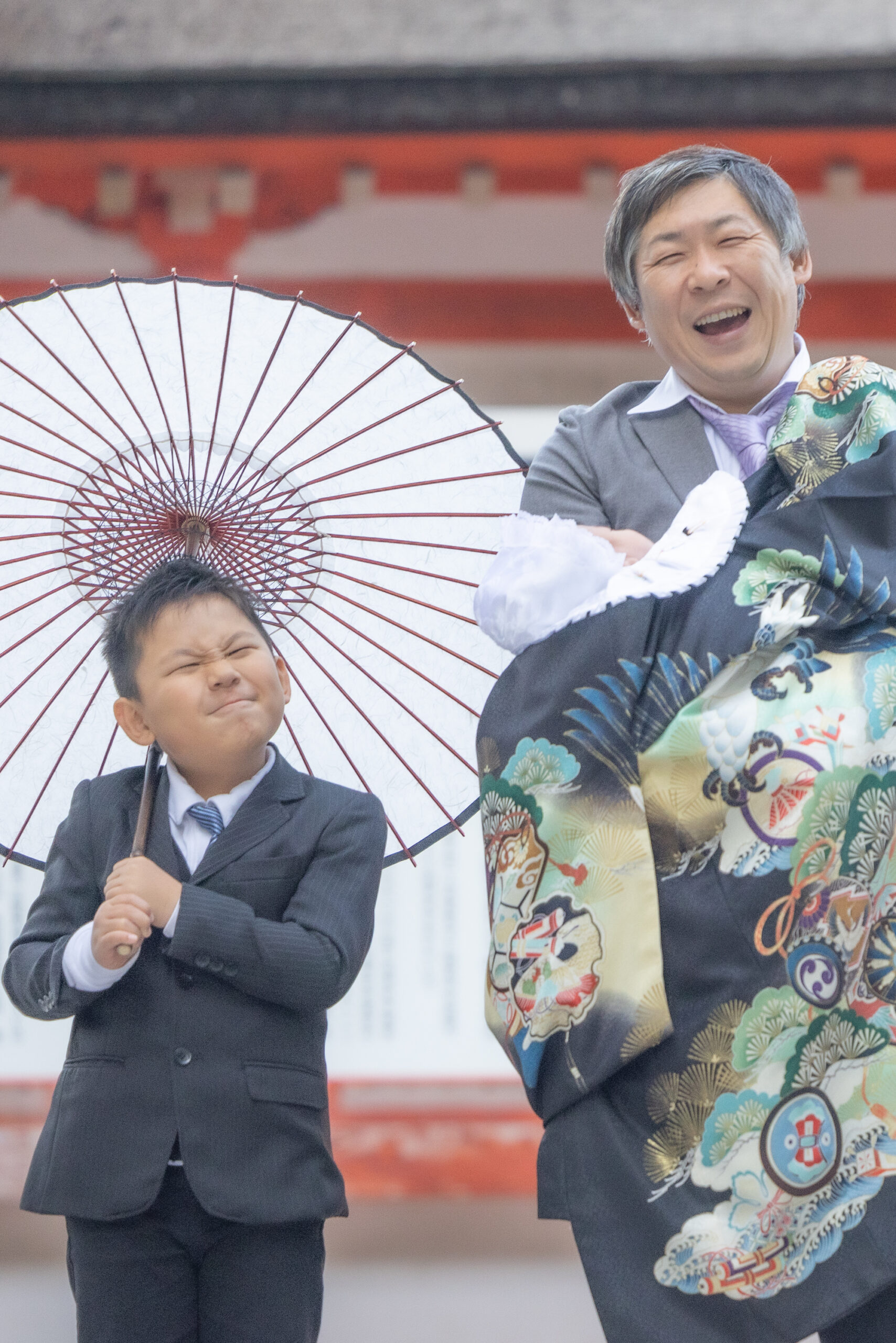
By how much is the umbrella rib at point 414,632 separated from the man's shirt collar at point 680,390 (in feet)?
1.18

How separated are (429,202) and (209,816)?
2.31 m

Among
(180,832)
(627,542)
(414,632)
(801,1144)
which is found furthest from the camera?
(414,632)

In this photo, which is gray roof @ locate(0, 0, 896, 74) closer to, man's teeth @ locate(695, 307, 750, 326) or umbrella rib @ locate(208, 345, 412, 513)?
umbrella rib @ locate(208, 345, 412, 513)

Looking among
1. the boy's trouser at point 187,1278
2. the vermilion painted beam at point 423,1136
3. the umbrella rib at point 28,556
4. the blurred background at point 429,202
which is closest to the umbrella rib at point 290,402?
the umbrella rib at point 28,556

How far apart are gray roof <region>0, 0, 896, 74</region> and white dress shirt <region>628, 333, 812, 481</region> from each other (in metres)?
1.85

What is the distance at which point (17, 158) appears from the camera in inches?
134

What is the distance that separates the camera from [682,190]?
155cm

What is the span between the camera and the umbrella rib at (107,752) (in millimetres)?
1783

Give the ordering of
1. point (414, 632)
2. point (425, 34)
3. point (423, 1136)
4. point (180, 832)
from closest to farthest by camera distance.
→ point (180, 832) → point (414, 632) → point (425, 34) → point (423, 1136)

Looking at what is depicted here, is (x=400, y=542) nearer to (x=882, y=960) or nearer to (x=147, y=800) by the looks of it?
(x=147, y=800)

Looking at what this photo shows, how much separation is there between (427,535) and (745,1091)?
0.78 m

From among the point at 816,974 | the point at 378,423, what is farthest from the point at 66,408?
the point at 816,974

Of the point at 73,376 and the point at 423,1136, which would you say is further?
the point at 423,1136

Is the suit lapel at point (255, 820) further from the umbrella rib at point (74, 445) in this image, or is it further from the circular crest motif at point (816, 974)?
the circular crest motif at point (816, 974)
